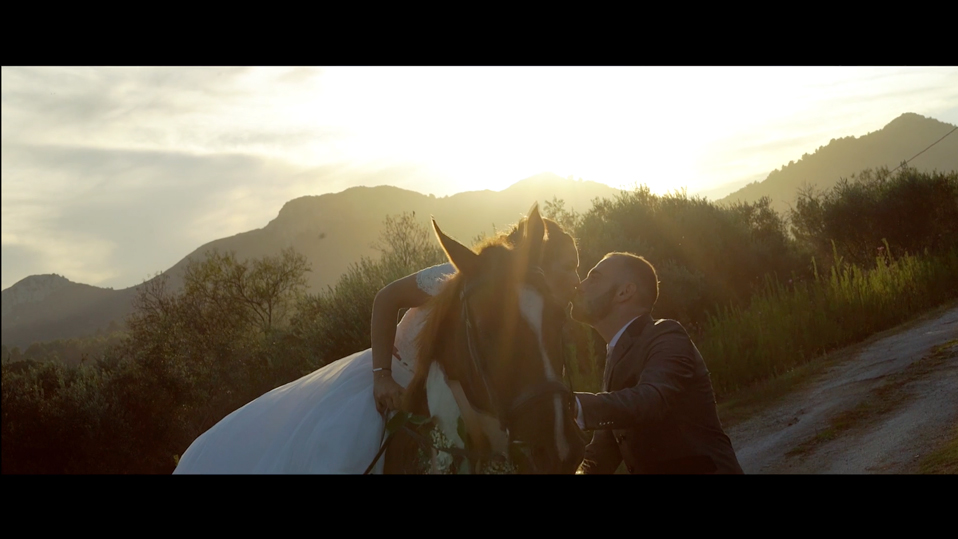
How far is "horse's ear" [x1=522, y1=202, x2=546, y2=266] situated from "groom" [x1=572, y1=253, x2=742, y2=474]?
24.0 inches

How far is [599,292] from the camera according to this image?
3434 mm

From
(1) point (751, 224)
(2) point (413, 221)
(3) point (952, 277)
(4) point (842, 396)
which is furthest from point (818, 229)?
(4) point (842, 396)

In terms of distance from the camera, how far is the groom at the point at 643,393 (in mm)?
2774

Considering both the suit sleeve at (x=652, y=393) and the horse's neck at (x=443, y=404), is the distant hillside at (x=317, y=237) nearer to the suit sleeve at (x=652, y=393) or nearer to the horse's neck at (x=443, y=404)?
the suit sleeve at (x=652, y=393)

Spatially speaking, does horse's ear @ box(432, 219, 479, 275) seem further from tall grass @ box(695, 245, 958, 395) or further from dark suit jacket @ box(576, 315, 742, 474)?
tall grass @ box(695, 245, 958, 395)

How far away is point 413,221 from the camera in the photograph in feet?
56.9

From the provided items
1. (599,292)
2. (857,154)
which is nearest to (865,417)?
(599,292)

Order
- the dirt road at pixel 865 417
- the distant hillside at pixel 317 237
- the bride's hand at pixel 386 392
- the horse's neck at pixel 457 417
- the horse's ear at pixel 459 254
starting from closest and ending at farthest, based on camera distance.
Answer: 1. the horse's neck at pixel 457 417
2. the bride's hand at pixel 386 392
3. the horse's ear at pixel 459 254
4. the dirt road at pixel 865 417
5. the distant hillside at pixel 317 237

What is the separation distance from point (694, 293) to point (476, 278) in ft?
38.6

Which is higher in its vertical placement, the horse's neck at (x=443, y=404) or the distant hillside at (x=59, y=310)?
the distant hillside at (x=59, y=310)

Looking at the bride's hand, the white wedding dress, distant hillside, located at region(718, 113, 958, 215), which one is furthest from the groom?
distant hillside, located at region(718, 113, 958, 215)

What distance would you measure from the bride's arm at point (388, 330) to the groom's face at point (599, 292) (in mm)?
987

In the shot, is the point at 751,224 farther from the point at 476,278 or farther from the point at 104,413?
the point at 476,278

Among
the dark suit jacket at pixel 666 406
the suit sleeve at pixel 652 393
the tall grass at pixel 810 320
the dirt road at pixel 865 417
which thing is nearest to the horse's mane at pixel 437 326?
the suit sleeve at pixel 652 393
